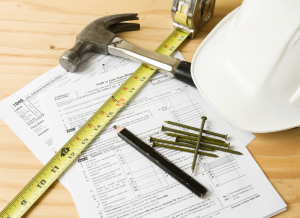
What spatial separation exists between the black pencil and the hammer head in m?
0.26

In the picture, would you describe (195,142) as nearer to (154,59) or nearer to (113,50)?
(154,59)

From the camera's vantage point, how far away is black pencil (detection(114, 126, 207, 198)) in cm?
61

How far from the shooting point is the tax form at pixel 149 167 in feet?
1.99

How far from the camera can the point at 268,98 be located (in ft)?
1.98

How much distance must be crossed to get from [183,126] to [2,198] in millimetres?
496

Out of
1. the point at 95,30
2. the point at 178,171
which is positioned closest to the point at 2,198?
the point at 178,171

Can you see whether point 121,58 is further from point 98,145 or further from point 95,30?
point 98,145

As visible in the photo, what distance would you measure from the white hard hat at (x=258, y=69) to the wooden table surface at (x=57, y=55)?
0.34 feet

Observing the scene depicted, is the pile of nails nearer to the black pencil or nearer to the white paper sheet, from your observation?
the black pencil

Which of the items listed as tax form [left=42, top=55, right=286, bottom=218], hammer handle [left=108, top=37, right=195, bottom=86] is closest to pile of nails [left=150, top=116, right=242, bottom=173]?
tax form [left=42, top=55, right=286, bottom=218]

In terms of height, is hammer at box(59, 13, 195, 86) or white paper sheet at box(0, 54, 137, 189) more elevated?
hammer at box(59, 13, 195, 86)

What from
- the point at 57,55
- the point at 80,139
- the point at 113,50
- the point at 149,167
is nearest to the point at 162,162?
the point at 149,167

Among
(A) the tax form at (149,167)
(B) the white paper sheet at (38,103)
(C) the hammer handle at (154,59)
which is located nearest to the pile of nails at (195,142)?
(A) the tax form at (149,167)

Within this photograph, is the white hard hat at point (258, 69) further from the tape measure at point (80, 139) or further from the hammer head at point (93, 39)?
the hammer head at point (93, 39)
